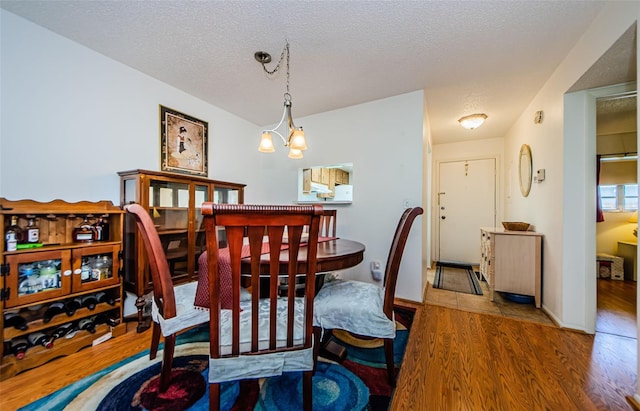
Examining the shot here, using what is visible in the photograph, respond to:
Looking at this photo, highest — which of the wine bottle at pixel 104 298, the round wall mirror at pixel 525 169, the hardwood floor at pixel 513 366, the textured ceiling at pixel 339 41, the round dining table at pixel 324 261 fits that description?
the textured ceiling at pixel 339 41

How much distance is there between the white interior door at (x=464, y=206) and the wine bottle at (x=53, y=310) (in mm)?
4811

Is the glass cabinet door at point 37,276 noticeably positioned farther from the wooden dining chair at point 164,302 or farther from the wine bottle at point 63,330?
the wooden dining chair at point 164,302

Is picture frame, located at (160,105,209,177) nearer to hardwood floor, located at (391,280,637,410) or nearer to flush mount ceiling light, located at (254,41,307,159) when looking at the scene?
flush mount ceiling light, located at (254,41,307,159)

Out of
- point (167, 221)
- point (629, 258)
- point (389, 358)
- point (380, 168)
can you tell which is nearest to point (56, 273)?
point (167, 221)

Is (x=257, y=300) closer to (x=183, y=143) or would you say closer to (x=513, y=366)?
(x=513, y=366)

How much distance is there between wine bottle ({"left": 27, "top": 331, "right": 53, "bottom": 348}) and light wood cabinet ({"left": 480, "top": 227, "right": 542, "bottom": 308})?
3800 mm

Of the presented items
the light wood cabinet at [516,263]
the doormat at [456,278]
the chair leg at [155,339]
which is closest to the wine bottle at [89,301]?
the chair leg at [155,339]

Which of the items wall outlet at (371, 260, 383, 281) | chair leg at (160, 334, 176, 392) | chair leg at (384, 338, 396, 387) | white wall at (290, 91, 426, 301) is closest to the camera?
chair leg at (160, 334, 176, 392)

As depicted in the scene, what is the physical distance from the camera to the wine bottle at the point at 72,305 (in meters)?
1.61

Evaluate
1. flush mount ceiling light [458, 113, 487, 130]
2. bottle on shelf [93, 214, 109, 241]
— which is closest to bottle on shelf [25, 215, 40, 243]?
bottle on shelf [93, 214, 109, 241]

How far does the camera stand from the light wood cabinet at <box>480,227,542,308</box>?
2.38 metres

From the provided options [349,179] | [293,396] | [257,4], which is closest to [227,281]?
[293,396]

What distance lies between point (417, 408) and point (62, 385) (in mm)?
1924

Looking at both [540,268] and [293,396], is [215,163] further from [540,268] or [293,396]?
[540,268]
